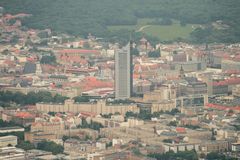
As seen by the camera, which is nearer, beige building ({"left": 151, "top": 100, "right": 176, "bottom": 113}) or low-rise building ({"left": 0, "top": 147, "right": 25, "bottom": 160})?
low-rise building ({"left": 0, "top": 147, "right": 25, "bottom": 160})

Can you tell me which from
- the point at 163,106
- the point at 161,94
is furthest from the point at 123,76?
the point at 163,106

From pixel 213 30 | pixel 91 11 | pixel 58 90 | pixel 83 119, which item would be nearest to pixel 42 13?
pixel 91 11

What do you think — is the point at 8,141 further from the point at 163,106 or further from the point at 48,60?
the point at 48,60

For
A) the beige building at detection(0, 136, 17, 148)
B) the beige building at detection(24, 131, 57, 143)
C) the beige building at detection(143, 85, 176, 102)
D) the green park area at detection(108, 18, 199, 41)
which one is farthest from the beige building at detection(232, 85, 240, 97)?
the green park area at detection(108, 18, 199, 41)

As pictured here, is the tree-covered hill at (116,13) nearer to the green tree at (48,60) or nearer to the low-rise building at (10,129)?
the green tree at (48,60)

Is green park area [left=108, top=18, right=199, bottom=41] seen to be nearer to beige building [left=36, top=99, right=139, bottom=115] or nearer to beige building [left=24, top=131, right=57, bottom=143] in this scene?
beige building [left=36, top=99, right=139, bottom=115]

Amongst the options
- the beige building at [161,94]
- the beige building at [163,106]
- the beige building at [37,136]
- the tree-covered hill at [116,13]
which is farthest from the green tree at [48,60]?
the beige building at [37,136]

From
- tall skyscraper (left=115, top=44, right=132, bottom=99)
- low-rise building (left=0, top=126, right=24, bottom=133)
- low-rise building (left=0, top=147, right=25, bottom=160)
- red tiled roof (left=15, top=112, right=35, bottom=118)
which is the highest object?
tall skyscraper (left=115, top=44, right=132, bottom=99)
